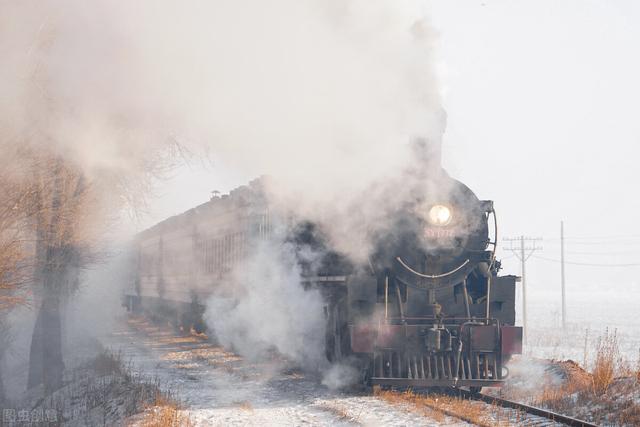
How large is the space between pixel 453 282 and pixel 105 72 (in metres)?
4.92

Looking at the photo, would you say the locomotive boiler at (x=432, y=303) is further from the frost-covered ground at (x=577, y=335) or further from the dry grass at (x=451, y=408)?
the frost-covered ground at (x=577, y=335)

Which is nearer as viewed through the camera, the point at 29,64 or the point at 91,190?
the point at 29,64

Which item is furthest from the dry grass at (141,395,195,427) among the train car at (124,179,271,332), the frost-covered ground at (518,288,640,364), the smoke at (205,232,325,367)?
the frost-covered ground at (518,288,640,364)

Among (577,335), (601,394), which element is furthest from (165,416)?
(577,335)

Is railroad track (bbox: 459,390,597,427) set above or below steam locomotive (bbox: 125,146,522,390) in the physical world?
below

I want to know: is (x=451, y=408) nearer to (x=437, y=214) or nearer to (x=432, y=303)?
(x=432, y=303)

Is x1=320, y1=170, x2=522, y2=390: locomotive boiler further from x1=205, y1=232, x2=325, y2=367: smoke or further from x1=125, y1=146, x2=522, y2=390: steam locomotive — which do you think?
x1=205, y1=232, x2=325, y2=367: smoke

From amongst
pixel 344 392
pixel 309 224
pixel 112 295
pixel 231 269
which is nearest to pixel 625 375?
pixel 344 392

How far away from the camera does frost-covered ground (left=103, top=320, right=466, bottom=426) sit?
268 inches

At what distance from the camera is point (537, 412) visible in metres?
6.85

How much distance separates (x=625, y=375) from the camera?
8.02m

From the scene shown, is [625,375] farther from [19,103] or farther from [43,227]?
[43,227]

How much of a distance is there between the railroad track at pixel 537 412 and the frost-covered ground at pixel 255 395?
0.85m

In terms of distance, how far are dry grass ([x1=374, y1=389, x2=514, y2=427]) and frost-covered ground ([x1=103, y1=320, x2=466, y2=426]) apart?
12cm
